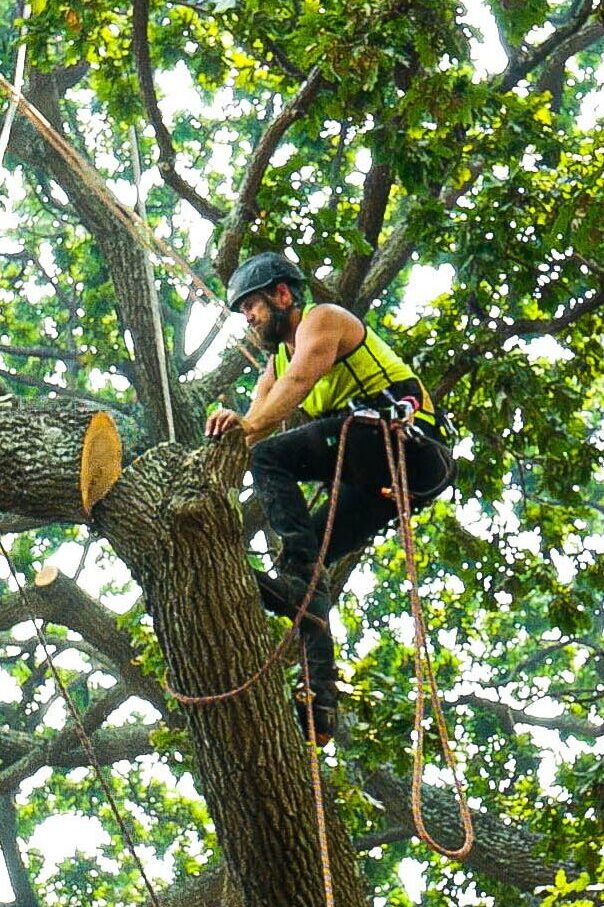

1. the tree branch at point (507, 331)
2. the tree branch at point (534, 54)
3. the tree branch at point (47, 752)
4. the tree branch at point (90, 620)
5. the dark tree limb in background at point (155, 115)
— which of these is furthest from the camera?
the tree branch at point (47, 752)

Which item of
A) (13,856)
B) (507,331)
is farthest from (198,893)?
(13,856)

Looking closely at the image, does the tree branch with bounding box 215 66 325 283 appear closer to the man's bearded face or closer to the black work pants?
the man's bearded face

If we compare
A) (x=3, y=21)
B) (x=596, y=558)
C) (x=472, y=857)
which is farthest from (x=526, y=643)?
(x=3, y=21)

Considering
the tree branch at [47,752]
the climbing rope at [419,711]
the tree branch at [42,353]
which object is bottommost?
the climbing rope at [419,711]

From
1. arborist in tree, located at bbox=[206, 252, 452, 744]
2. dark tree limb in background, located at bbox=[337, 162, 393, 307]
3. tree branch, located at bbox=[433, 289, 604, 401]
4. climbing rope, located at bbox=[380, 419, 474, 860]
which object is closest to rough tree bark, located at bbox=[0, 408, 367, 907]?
arborist in tree, located at bbox=[206, 252, 452, 744]

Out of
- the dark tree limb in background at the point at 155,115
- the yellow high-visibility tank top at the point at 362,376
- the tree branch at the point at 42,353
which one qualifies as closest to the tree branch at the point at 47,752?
the tree branch at the point at 42,353

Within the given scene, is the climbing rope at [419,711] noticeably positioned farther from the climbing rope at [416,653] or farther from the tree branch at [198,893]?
the tree branch at [198,893]

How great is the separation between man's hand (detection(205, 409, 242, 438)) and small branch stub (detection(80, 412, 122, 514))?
46cm

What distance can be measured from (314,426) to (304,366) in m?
0.28

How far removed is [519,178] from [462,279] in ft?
1.80

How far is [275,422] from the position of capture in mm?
3871

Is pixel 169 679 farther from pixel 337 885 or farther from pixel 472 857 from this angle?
pixel 472 857

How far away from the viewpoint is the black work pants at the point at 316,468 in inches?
156

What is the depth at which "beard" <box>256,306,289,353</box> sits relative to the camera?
4090mm
